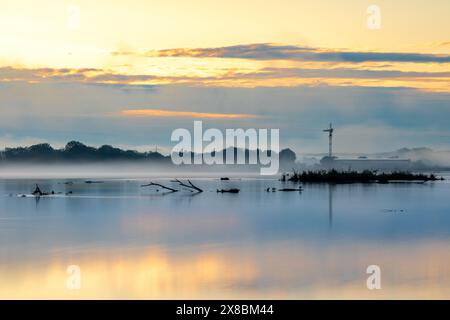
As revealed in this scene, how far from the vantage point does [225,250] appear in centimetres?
2320

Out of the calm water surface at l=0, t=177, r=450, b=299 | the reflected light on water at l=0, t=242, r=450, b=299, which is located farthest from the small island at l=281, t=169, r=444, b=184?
the reflected light on water at l=0, t=242, r=450, b=299

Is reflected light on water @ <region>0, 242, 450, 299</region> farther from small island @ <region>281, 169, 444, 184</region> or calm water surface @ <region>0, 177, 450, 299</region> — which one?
small island @ <region>281, 169, 444, 184</region>

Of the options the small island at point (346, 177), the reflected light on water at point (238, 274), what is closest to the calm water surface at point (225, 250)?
the reflected light on water at point (238, 274)

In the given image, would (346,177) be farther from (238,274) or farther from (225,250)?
(238,274)

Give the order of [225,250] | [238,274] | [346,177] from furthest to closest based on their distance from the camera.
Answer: [346,177], [225,250], [238,274]

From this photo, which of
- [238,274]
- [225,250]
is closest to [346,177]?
[225,250]

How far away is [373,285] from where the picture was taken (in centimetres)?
1709

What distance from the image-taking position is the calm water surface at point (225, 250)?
16922 mm

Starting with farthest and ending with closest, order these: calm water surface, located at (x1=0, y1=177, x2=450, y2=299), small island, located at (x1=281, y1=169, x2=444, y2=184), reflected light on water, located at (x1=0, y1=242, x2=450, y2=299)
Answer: small island, located at (x1=281, y1=169, x2=444, y2=184) → calm water surface, located at (x1=0, y1=177, x2=450, y2=299) → reflected light on water, located at (x1=0, y1=242, x2=450, y2=299)

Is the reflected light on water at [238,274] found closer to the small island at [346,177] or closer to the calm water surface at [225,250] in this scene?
the calm water surface at [225,250]

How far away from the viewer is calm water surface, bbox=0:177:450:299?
1692 centimetres
